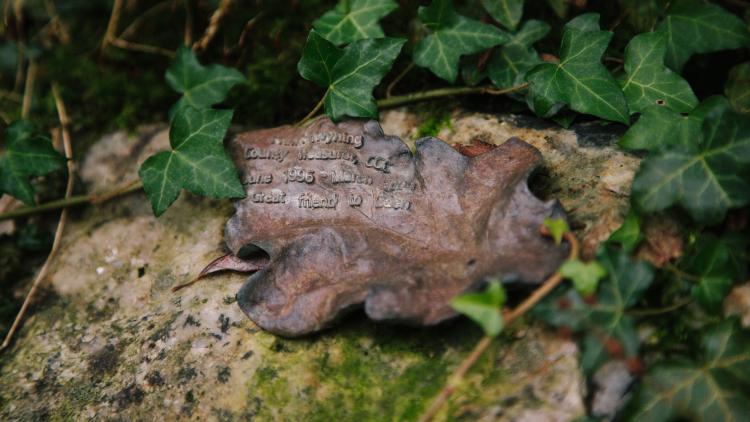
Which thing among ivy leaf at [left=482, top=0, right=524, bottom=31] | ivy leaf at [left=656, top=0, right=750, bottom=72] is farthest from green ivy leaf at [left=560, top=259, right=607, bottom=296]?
ivy leaf at [left=482, top=0, right=524, bottom=31]

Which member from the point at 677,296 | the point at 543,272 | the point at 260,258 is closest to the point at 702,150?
the point at 677,296

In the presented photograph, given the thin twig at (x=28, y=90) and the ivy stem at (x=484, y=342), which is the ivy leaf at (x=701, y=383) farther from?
the thin twig at (x=28, y=90)

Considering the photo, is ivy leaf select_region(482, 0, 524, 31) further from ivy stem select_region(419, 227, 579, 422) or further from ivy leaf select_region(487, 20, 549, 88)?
ivy stem select_region(419, 227, 579, 422)

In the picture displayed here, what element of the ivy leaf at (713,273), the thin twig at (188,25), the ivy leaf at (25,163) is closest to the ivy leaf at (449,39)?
the ivy leaf at (713,273)

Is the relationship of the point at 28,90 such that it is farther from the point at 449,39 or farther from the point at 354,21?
the point at 449,39

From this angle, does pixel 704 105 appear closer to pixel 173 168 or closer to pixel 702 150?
pixel 702 150
